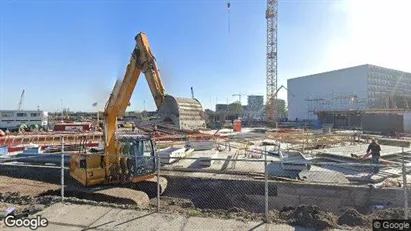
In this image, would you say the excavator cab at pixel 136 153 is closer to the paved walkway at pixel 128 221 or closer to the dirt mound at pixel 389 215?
the paved walkway at pixel 128 221

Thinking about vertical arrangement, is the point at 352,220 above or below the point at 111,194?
above

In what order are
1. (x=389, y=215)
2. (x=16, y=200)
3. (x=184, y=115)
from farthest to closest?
(x=184, y=115)
(x=16, y=200)
(x=389, y=215)

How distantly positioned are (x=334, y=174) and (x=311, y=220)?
6.62 meters

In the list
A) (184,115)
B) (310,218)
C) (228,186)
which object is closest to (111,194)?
(228,186)

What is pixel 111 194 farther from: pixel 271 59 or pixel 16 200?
pixel 271 59

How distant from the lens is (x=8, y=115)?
5162cm

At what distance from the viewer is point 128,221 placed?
21.5 ft

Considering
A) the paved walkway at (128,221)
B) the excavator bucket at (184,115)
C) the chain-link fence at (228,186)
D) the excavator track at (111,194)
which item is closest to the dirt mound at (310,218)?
the paved walkway at (128,221)

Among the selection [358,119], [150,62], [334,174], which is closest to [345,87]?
[358,119]
